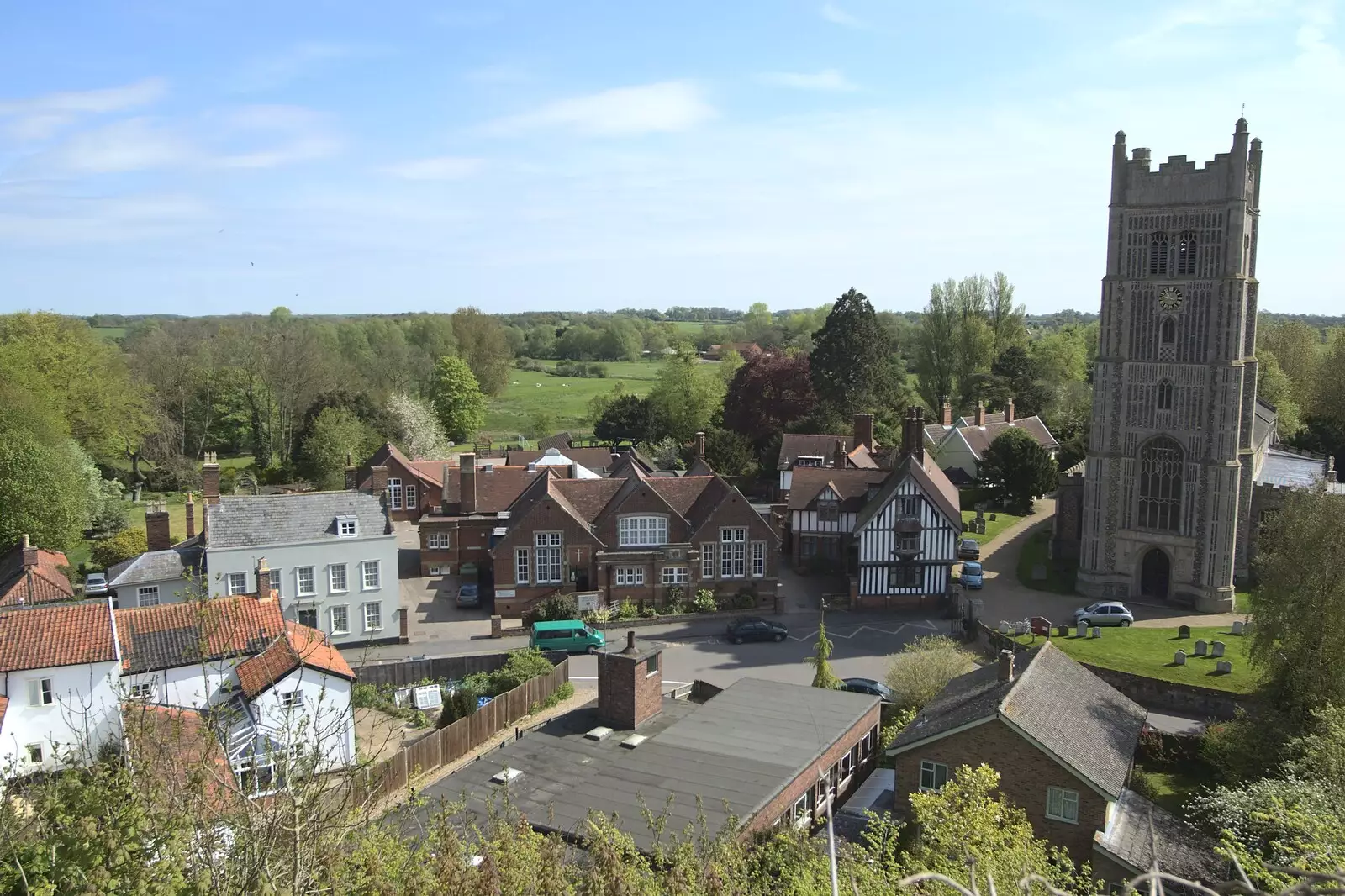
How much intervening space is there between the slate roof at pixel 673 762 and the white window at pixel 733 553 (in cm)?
1697

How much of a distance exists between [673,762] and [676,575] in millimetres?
21563

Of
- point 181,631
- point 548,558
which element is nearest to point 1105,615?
point 548,558

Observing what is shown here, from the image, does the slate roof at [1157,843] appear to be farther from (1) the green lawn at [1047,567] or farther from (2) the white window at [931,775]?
(1) the green lawn at [1047,567]

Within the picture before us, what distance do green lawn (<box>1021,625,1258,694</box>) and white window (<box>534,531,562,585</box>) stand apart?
18.1 metres

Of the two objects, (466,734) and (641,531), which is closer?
(466,734)

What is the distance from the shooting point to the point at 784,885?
15180mm

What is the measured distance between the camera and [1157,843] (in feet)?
68.1

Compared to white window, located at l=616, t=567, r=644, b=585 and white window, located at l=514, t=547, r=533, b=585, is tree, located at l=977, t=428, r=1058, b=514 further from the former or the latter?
white window, located at l=514, t=547, r=533, b=585

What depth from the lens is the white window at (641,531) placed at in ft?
139

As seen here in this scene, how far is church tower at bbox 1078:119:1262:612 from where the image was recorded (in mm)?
40094

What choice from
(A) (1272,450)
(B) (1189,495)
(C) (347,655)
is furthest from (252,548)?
(A) (1272,450)

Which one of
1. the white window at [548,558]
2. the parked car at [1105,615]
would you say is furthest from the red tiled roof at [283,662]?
the parked car at [1105,615]

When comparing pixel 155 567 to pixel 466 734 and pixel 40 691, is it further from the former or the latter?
pixel 466 734

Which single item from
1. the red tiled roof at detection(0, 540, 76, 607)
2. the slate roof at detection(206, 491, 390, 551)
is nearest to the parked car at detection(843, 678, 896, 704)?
the slate roof at detection(206, 491, 390, 551)
